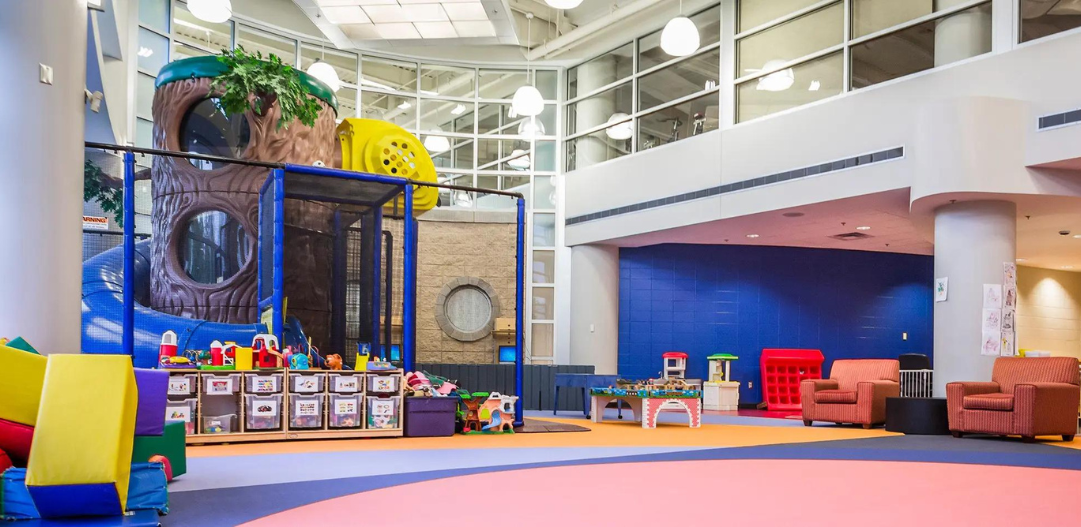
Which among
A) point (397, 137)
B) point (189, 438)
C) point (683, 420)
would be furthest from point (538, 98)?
point (189, 438)

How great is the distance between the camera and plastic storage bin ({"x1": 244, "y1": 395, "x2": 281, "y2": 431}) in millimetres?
8828

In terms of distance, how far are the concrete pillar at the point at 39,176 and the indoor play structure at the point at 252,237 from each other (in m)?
3.32

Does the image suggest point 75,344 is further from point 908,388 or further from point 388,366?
point 908,388

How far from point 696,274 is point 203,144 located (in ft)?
34.4

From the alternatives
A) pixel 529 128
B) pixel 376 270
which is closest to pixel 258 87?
pixel 376 270

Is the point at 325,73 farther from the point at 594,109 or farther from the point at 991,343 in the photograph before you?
the point at 991,343

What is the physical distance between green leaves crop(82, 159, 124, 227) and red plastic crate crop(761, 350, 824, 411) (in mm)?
11805

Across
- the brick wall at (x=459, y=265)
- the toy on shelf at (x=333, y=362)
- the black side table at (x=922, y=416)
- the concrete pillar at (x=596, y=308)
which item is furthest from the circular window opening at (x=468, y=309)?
the black side table at (x=922, y=416)

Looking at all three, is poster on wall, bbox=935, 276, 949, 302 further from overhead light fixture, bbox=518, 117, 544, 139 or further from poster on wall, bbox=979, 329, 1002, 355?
overhead light fixture, bbox=518, 117, 544, 139

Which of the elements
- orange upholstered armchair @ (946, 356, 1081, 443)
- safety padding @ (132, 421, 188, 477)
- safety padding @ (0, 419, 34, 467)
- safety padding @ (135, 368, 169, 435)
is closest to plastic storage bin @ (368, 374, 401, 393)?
safety padding @ (132, 421, 188, 477)

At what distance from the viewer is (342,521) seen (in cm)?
438

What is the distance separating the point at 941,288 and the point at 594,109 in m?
8.22

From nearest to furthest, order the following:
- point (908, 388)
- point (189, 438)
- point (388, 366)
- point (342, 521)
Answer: point (342, 521) < point (189, 438) < point (388, 366) < point (908, 388)

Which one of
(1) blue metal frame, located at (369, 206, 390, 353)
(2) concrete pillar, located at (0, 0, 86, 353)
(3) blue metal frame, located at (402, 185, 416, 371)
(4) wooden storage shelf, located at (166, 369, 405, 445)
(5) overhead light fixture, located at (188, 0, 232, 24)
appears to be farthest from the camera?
(5) overhead light fixture, located at (188, 0, 232, 24)
